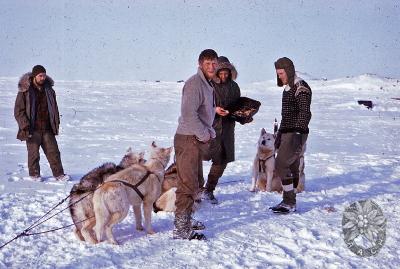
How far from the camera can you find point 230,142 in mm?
6652

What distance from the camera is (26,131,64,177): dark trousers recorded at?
7.82 meters

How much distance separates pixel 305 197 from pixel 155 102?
22508mm

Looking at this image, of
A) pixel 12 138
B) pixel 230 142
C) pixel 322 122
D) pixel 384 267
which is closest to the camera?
pixel 384 267

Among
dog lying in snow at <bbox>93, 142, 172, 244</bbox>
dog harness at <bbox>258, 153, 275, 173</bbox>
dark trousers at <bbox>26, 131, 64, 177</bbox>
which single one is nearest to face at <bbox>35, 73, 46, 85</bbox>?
dark trousers at <bbox>26, 131, 64, 177</bbox>

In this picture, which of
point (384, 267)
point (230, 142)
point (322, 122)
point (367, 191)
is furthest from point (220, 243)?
point (322, 122)

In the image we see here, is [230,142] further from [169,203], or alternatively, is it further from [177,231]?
[177,231]

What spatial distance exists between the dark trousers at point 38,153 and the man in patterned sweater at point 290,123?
4.30m

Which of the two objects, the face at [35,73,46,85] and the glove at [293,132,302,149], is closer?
the glove at [293,132,302,149]

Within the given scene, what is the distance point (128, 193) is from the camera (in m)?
4.59

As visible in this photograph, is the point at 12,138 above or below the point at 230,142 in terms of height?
below

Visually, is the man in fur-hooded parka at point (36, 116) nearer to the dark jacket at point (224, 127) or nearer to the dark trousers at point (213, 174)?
the dark trousers at point (213, 174)

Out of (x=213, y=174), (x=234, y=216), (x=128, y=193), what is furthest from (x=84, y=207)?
(x=213, y=174)

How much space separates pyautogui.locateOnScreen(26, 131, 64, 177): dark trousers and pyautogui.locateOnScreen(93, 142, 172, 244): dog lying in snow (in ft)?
11.3

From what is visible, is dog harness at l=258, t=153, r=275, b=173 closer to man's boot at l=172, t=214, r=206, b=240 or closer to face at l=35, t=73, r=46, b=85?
man's boot at l=172, t=214, r=206, b=240
